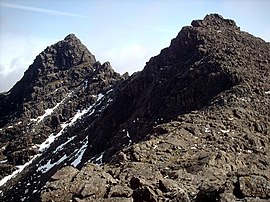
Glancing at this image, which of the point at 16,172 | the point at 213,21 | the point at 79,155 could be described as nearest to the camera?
the point at 79,155

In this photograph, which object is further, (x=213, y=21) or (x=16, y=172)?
(x=16, y=172)

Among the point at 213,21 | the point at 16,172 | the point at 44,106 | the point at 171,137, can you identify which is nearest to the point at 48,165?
the point at 16,172

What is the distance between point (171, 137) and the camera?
50656 mm

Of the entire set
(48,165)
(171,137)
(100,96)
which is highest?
(100,96)

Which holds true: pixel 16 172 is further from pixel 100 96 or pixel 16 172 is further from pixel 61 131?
pixel 100 96

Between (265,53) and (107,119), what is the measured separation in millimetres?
44043

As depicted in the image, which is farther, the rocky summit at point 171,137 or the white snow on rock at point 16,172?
the white snow on rock at point 16,172

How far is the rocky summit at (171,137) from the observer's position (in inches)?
1234

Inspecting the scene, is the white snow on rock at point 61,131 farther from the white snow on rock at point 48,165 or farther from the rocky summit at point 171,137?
the white snow on rock at point 48,165

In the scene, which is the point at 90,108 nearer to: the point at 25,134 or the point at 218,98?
the point at 25,134

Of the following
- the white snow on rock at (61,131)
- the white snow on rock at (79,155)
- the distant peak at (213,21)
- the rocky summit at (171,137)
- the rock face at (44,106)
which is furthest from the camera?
the rock face at (44,106)

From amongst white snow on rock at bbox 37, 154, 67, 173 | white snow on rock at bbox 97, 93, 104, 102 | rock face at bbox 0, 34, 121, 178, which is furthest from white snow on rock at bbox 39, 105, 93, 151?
white snow on rock at bbox 37, 154, 67, 173

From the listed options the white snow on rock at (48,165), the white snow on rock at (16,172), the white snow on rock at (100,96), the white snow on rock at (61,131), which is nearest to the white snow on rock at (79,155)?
the white snow on rock at (48,165)

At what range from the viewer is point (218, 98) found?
216 ft
